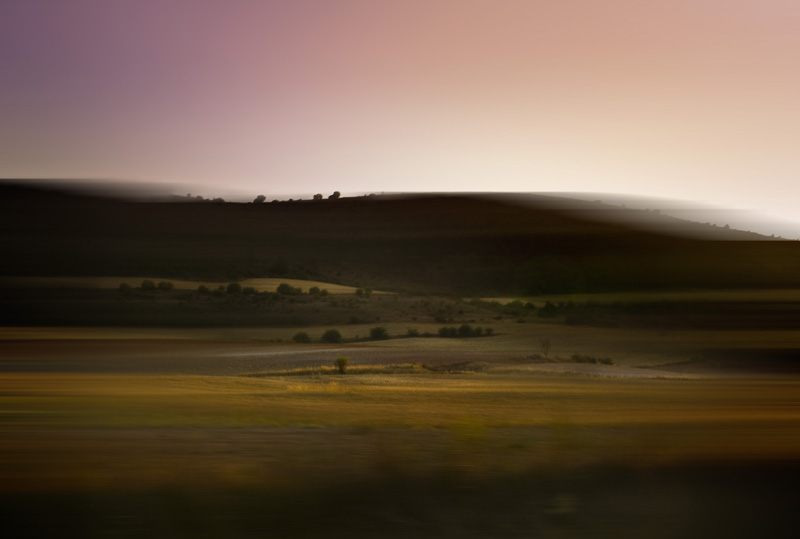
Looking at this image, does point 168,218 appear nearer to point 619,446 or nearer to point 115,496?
point 115,496

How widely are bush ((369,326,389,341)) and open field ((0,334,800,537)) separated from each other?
21.0 metres

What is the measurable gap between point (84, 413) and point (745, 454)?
611 centimetres

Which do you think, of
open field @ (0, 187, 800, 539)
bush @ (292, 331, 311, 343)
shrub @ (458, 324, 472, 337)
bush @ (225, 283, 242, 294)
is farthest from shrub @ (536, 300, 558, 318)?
bush @ (225, 283, 242, 294)

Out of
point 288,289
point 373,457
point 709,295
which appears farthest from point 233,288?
point 709,295

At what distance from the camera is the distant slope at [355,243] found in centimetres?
880

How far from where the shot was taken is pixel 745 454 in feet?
23.2

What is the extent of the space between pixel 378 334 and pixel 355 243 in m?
17.7

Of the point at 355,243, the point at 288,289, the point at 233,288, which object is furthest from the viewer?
the point at 288,289

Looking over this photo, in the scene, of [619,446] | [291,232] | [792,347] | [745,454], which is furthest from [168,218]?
[792,347]

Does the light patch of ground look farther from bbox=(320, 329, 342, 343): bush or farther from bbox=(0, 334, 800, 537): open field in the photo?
bbox=(320, 329, 342, 343): bush

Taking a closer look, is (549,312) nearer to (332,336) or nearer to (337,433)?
(332,336)

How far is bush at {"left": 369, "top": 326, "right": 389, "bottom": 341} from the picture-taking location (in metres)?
31.4

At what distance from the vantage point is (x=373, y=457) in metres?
7.31

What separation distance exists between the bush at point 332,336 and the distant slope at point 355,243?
8.78 m
